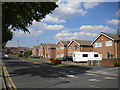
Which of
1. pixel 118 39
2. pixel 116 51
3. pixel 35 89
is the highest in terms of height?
pixel 118 39

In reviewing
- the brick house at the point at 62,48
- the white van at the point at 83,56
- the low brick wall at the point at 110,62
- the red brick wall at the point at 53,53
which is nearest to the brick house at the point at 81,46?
the brick house at the point at 62,48

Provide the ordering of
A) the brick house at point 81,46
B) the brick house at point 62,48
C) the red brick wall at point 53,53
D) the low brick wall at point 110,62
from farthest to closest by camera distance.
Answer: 1. the red brick wall at point 53,53
2. the brick house at point 62,48
3. the brick house at point 81,46
4. the low brick wall at point 110,62

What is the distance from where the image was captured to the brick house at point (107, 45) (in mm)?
34406

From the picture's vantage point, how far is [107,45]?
36.8m

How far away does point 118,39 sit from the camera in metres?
34.3

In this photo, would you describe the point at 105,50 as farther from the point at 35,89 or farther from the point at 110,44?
the point at 35,89

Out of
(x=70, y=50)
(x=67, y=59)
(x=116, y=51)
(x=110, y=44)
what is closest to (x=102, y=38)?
(x=110, y=44)

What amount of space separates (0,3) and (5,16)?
2440 millimetres

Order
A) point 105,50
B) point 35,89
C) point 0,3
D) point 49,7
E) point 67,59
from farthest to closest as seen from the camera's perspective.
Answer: point 67,59, point 105,50, point 49,7, point 0,3, point 35,89

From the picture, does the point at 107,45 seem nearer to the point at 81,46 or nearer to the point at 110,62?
the point at 81,46

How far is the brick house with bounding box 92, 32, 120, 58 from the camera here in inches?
1355

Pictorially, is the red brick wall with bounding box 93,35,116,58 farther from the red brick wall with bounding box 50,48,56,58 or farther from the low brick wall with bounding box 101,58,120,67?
the red brick wall with bounding box 50,48,56,58

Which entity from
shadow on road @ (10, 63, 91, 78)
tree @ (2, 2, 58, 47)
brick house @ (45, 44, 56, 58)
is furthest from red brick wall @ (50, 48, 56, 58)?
tree @ (2, 2, 58, 47)

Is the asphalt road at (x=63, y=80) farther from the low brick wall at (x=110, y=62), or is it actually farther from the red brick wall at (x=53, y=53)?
the red brick wall at (x=53, y=53)
